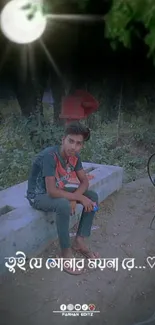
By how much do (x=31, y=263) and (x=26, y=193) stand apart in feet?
1.11

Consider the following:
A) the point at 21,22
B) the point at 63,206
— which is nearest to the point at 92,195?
the point at 63,206

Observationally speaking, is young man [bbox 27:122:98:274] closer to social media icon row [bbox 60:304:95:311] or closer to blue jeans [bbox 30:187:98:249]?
blue jeans [bbox 30:187:98:249]

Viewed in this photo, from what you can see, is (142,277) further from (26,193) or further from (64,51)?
(64,51)

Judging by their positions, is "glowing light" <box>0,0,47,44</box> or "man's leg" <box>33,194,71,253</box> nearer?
"glowing light" <box>0,0,47,44</box>

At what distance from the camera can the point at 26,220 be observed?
70.5 inches

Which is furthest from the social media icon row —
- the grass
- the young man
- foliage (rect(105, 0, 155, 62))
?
foliage (rect(105, 0, 155, 62))

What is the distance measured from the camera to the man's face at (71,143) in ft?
5.62

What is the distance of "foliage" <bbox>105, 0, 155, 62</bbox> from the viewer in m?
1.16

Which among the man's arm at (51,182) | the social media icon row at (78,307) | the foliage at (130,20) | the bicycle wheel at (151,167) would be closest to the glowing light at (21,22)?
the foliage at (130,20)

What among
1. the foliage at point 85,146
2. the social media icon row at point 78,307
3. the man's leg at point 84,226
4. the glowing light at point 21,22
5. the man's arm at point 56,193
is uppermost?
the glowing light at point 21,22

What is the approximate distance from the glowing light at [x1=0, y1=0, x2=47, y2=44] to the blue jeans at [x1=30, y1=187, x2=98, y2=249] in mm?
655

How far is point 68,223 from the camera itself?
1.79 meters

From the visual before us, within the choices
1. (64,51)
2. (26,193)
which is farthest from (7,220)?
(64,51)

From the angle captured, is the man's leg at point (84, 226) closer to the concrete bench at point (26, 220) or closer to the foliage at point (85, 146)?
the concrete bench at point (26, 220)
